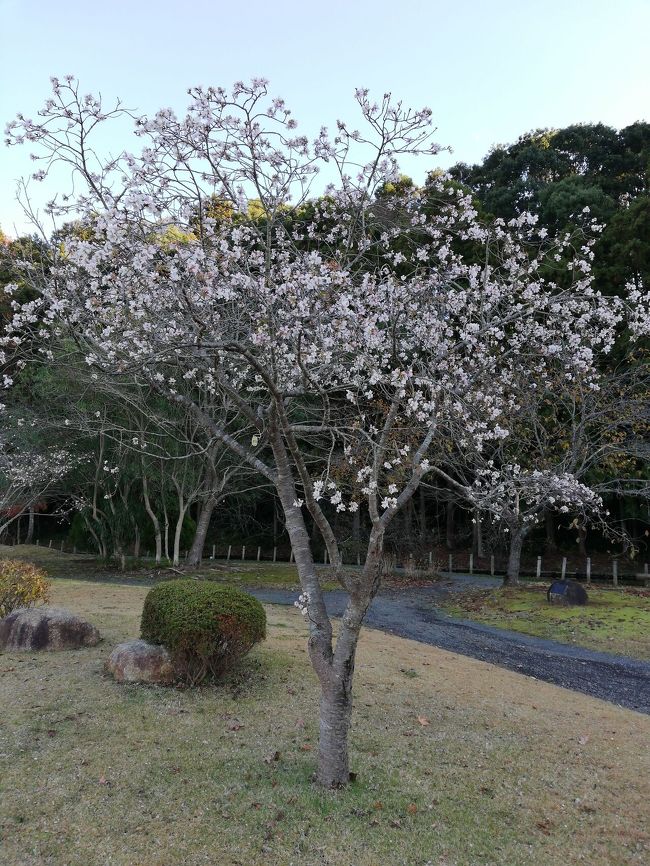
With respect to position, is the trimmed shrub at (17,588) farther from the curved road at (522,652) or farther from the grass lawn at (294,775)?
the curved road at (522,652)

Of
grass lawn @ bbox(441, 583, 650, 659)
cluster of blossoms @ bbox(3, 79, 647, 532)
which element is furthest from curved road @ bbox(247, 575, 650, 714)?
cluster of blossoms @ bbox(3, 79, 647, 532)

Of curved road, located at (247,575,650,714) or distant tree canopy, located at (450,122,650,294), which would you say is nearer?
curved road, located at (247,575,650,714)

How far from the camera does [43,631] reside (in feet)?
27.5

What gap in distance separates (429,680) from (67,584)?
38.2 feet

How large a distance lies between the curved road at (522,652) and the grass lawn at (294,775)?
4.56ft

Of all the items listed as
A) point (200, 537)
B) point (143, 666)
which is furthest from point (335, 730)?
point (200, 537)

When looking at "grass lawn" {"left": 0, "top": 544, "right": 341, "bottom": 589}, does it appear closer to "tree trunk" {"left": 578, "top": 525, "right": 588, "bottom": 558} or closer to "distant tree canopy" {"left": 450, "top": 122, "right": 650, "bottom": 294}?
"tree trunk" {"left": 578, "top": 525, "right": 588, "bottom": 558}

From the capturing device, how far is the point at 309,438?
7.89 metres

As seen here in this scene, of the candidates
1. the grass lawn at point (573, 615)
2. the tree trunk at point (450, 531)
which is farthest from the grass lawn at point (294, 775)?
the tree trunk at point (450, 531)

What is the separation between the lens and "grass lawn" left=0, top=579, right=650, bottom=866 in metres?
4.05

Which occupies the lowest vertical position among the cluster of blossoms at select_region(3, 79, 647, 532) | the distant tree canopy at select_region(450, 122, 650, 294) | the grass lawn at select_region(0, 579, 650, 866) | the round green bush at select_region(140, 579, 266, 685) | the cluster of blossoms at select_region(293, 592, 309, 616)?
the grass lawn at select_region(0, 579, 650, 866)

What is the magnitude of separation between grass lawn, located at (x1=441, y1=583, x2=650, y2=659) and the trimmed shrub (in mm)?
9965

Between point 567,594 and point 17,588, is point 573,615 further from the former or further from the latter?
point 17,588

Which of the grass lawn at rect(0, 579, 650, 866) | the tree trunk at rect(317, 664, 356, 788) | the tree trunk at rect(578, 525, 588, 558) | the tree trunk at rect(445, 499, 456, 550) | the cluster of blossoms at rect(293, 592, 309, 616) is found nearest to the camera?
the grass lawn at rect(0, 579, 650, 866)
